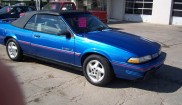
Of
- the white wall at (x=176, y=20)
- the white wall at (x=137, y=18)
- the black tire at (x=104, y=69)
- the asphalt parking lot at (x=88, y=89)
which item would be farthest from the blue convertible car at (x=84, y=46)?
the white wall at (x=137, y=18)

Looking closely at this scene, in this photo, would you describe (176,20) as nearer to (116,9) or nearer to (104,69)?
(116,9)

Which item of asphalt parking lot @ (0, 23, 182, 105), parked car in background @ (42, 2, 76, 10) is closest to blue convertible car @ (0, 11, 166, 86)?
asphalt parking lot @ (0, 23, 182, 105)

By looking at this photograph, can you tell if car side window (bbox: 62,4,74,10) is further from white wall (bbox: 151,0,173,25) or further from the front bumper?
the front bumper

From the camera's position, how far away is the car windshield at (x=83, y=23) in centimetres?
582

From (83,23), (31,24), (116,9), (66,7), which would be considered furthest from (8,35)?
(116,9)

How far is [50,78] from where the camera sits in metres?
5.74

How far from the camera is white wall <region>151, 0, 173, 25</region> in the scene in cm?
1970

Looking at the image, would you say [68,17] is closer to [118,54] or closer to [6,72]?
[118,54]

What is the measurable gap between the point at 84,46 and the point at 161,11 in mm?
16042

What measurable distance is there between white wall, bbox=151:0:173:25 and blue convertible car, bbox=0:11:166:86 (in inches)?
573

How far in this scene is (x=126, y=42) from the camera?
531cm

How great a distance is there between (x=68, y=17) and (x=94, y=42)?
3.65 feet

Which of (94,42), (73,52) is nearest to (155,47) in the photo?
(94,42)

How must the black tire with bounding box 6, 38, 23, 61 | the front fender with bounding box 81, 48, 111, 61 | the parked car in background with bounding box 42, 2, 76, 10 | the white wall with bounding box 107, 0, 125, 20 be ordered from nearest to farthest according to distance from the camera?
the front fender with bounding box 81, 48, 111, 61
the black tire with bounding box 6, 38, 23, 61
the parked car in background with bounding box 42, 2, 76, 10
the white wall with bounding box 107, 0, 125, 20
